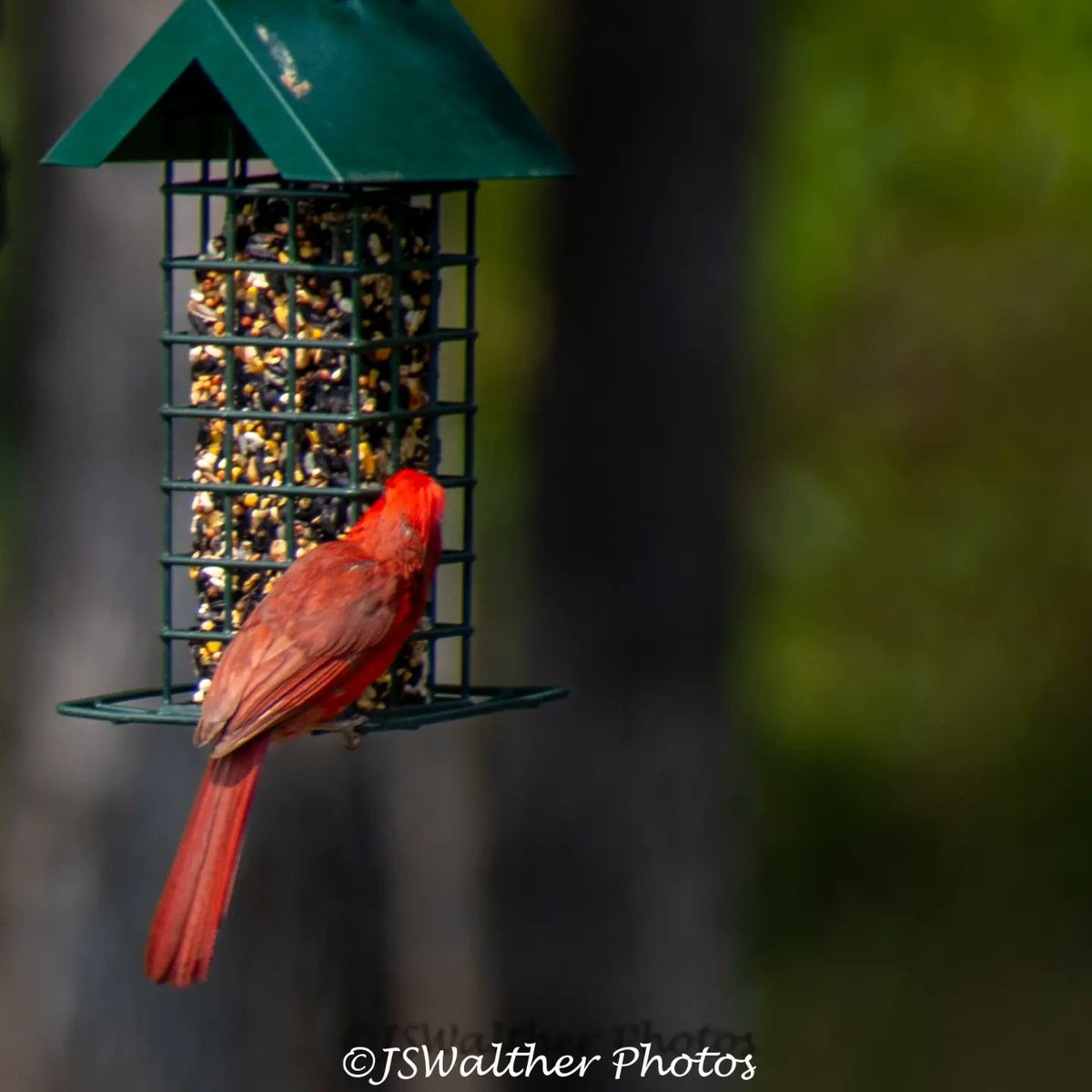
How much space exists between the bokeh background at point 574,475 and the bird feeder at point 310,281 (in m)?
1.84

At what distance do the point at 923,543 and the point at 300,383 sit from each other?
8035 mm

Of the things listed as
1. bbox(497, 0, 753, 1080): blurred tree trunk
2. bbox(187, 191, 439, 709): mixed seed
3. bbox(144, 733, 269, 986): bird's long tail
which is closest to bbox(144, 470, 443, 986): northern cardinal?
bbox(144, 733, 269, 986): bird's long tail

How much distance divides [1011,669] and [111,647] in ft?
26.3

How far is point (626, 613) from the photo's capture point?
8.51 meters

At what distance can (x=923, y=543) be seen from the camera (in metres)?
13.4

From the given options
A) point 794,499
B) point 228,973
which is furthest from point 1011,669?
point 228,973

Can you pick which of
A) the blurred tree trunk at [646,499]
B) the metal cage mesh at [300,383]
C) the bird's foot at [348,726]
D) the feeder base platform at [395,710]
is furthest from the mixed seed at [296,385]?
the blurred tree trunk at [646,499]

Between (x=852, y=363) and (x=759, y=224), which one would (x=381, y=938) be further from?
(x=852, y=363)

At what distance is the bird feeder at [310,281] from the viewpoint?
5426 millimetres

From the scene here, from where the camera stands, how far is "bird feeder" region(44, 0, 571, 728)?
5426mm

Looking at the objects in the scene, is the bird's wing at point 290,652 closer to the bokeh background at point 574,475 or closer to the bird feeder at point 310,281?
the bird feeder at point 310,281

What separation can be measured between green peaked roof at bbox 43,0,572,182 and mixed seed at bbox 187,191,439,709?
0.36m

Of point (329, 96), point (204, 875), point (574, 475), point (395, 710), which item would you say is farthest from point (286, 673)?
point (574, 475)

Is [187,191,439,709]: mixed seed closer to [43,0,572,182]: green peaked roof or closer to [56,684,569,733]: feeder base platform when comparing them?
[56,684,569,733]: feeder base platform
